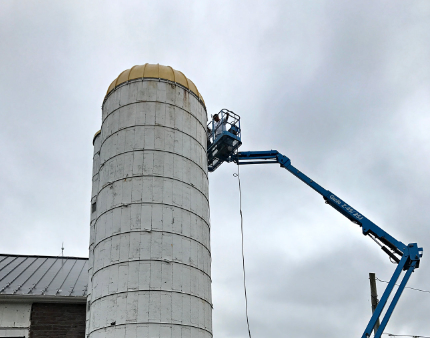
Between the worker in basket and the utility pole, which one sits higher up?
the worker in basket

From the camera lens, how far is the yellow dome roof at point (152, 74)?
20602 mm

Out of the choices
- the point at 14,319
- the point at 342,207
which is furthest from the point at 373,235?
the point at 14,319

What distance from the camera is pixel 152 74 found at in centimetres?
2059

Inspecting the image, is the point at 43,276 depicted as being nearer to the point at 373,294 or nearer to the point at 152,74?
the point at 152,74

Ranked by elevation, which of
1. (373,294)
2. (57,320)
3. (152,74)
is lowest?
(57,320)

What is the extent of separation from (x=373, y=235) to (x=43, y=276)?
58.4 feet

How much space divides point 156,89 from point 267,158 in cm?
947

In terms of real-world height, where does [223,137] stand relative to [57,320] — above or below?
above

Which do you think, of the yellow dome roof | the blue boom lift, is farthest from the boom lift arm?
the yellow dome roof

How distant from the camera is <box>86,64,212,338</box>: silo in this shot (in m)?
16.9

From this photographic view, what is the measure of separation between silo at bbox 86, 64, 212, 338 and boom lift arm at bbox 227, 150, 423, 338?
6408 millimetres

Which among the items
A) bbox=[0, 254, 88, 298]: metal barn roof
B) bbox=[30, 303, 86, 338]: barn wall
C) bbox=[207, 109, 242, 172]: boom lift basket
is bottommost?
bbox=[30, 303, 86, 338]: barn wall

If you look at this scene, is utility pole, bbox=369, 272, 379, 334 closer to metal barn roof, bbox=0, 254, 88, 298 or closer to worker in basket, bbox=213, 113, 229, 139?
worker in basket, bbox=213, 113, 229, 139

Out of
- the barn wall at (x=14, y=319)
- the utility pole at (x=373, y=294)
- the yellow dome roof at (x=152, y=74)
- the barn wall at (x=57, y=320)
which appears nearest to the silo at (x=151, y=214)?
the yellow dome roof at (x=152, y=74)
